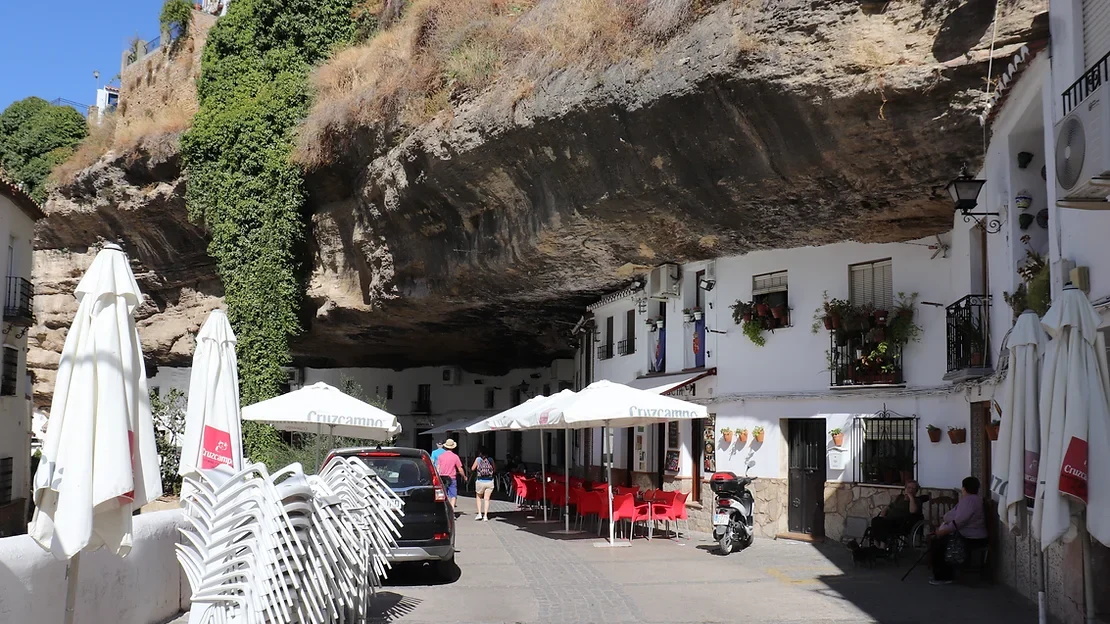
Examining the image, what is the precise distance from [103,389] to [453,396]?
1397 inches

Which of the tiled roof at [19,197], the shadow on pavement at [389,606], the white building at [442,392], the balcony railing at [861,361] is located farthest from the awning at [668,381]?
the white building at [442,392]

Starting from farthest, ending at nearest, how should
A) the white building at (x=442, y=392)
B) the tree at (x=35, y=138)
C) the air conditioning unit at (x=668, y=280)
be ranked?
1. the white building at (x=442, y=392)
2. the tree at (x=35, y=138)
3. the air conditioning unit at (x=668, y=280)

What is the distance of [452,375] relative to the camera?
40.2 m

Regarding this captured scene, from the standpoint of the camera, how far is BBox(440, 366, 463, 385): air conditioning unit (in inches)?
1583

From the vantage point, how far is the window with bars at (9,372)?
23.7 meters

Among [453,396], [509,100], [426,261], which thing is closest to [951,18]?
[509,100]

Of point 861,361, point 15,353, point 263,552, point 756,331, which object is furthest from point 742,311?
point 15,353

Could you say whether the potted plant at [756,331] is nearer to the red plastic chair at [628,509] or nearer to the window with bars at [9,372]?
the red plastic chair at [628,509]

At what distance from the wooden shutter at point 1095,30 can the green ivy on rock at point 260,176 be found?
713 inches

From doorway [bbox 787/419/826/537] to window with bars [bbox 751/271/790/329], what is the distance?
71.1 inches

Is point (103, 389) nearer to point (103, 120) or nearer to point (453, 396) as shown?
point (103, 120)

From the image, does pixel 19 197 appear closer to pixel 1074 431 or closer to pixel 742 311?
pixel 742 311

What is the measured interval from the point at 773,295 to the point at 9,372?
19023 mm

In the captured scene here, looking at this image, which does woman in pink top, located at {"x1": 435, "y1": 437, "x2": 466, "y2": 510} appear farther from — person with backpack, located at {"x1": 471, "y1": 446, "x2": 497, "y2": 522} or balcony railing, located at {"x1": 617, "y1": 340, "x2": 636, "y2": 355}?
balcony railing, located at {"x1": 617, "y1": 340, "x2": 636, "y2": 355}
